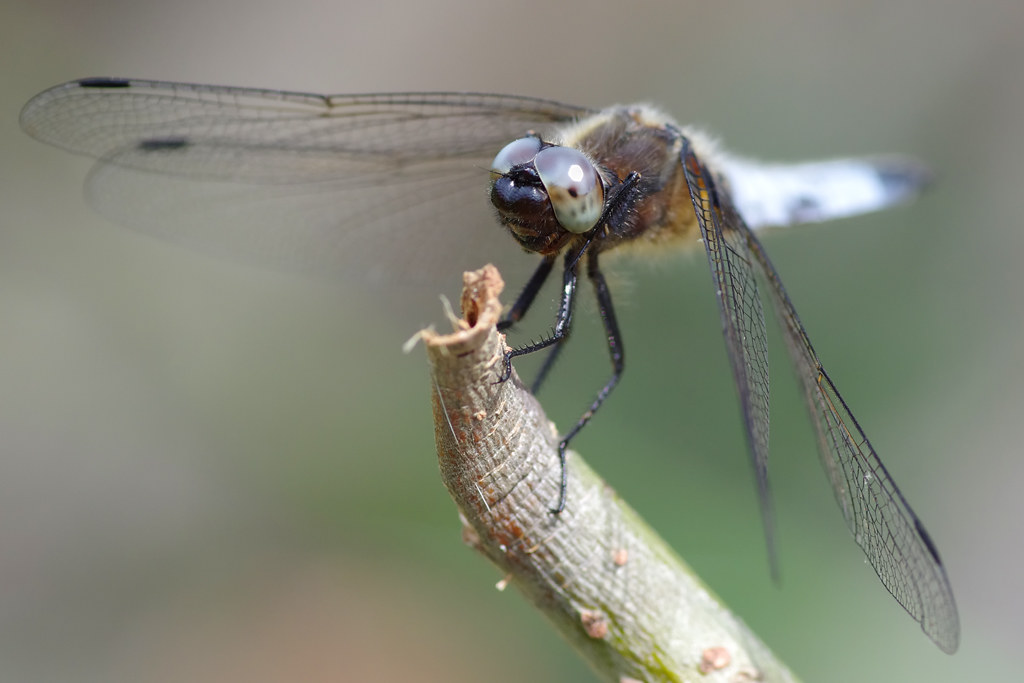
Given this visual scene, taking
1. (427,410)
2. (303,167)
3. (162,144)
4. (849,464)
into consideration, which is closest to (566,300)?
(849,464)

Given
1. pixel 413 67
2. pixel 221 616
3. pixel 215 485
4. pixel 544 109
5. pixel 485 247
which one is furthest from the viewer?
pixel 413 67

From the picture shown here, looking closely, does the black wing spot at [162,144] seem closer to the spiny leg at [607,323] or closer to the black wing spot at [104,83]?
Result: the black wing spot at [104,83]

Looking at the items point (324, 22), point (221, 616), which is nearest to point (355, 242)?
point (221, 616)

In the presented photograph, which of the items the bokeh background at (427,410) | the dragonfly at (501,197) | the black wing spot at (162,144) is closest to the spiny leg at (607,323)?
the dragonfly at (501,197)

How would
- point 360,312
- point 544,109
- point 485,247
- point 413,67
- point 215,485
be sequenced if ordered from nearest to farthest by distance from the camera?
1. point 544,109
2. point 485,247
3. point 215,485
4. point 360,312
5. point 413,67

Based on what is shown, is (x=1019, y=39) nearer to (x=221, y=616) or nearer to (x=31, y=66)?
(x=221, y=616)

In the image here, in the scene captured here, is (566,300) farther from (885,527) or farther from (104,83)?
(104,83)

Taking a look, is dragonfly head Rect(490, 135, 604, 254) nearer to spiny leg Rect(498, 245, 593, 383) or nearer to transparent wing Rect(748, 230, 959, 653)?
spiny leg Rect(498, 245, 593, 383)
